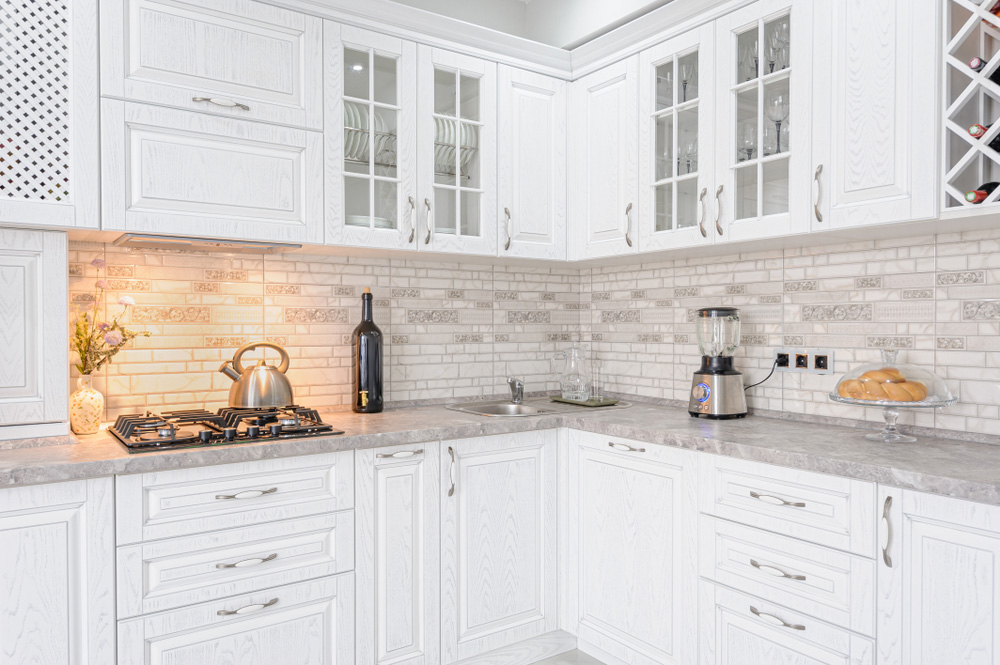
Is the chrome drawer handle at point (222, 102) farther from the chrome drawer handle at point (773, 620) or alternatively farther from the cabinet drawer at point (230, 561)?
the chrome drawer handle at point (773, 620)

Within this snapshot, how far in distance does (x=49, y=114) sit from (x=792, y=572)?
8.17 ft

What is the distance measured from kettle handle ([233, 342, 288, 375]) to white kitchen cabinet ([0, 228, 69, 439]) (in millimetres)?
589

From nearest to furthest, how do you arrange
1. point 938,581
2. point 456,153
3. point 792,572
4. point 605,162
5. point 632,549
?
point 938,581 → point 792,572 → point 632,549 → point 456,153 → point 605,162

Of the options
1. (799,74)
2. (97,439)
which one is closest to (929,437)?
(799,74)

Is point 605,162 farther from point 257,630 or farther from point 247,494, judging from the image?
point 257,630

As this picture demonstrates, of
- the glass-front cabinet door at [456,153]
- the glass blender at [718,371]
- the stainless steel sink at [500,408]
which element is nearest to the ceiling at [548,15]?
the glass-front cabinet door at [456,153]

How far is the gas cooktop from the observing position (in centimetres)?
192

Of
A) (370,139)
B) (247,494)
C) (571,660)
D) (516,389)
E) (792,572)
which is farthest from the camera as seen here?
(516,389)

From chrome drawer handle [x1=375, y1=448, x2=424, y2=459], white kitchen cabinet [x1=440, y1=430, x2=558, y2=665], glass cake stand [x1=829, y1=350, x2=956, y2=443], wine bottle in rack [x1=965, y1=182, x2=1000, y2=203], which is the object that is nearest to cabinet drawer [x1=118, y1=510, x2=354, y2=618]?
chrome drawer handle [x1=375, y1=448, x2=424, y2=459]

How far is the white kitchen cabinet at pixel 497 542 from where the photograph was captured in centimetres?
238

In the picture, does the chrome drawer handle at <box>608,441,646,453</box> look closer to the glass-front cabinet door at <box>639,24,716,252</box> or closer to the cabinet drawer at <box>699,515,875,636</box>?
the cabinet drawer at <box>699,515,875,636</box>

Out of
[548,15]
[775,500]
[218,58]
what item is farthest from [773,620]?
[548,15]

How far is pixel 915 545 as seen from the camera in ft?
5.25

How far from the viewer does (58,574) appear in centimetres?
171
